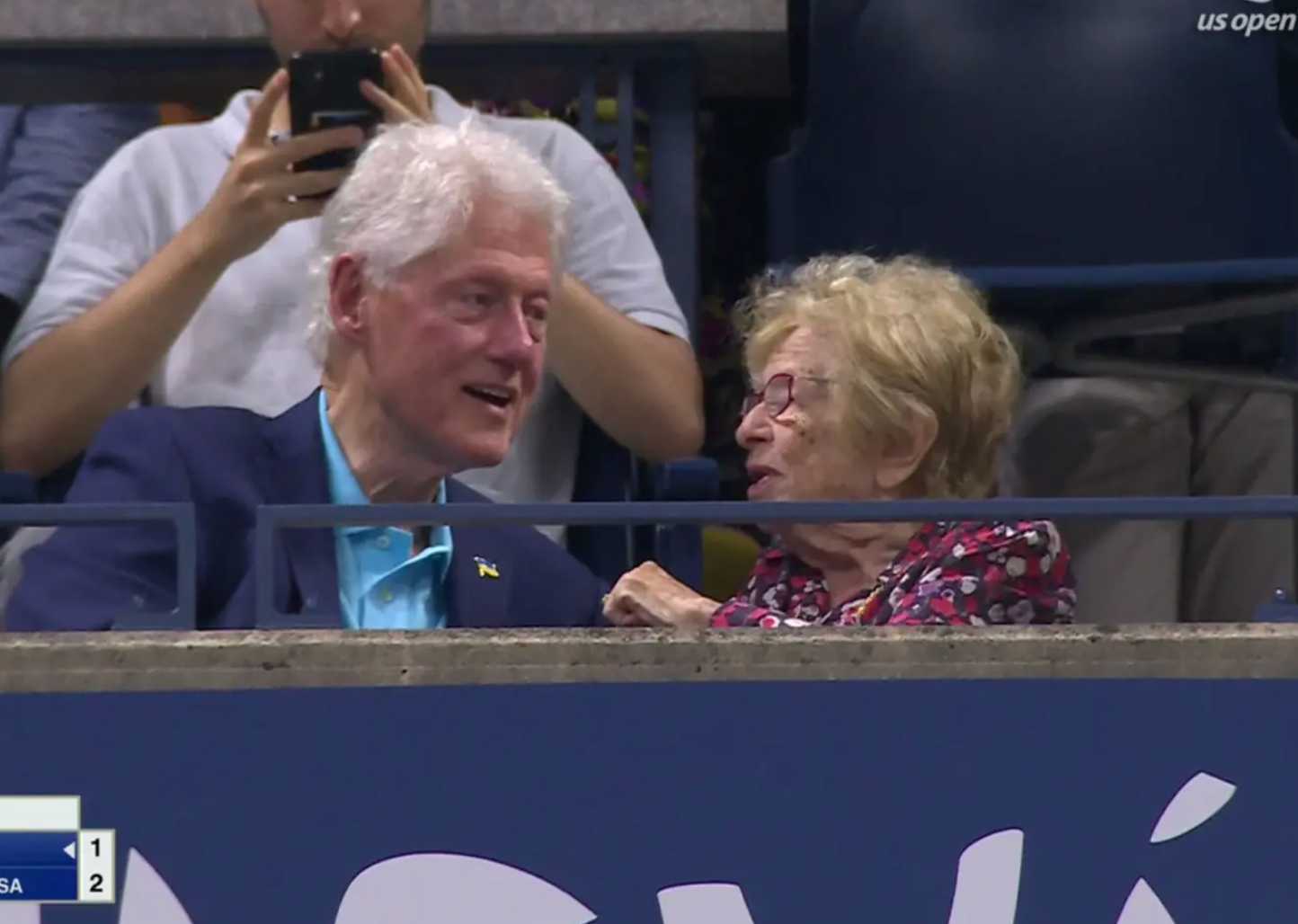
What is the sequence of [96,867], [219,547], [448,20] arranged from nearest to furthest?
[96,867]
[219,547]
[448,20]

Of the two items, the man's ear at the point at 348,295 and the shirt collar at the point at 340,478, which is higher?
the man's ear at the point at 348,295

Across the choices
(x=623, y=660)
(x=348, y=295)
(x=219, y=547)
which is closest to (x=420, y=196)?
(x=348, y=295)

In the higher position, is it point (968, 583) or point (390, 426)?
point (390, 426)

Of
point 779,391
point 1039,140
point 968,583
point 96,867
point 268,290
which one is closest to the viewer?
point 96,867

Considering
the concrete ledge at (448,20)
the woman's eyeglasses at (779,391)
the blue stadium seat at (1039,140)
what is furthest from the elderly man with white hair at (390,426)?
the blue stadium seat at (1039,140)

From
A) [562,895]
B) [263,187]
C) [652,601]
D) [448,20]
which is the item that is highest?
[448,20]

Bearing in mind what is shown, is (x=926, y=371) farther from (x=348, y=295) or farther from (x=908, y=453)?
(x=348, y=295)

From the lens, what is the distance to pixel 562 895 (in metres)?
1.69

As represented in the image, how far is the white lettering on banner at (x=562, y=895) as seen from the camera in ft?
5.53

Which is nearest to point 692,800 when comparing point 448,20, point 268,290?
point 268,290

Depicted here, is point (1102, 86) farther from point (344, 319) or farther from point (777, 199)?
point (344, 319)

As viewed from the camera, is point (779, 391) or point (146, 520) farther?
point (779, 391)

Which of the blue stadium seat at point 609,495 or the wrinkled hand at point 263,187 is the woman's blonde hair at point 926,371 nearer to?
the blue stadium seat at point 609,495

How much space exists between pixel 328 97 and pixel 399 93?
73 mm
